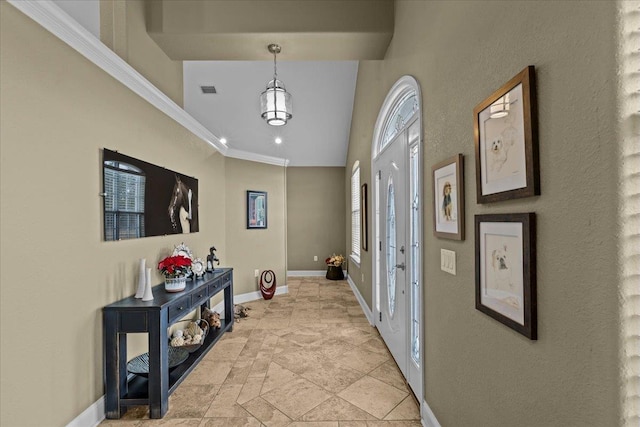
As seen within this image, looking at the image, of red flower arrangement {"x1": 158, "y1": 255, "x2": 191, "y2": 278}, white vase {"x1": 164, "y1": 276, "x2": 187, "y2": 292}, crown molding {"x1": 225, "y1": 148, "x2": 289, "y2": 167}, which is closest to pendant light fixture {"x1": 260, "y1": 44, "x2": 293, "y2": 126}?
red flower arrangement {"x1": 158, "y1": 255, "x2": 191, "y2": 278}

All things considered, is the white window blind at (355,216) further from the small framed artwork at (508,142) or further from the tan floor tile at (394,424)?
the small framed artwork at (508,142)

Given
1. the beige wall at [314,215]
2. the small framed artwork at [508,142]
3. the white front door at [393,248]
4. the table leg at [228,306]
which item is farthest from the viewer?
the beige wall at [314,215]

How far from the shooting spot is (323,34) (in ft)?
9.40

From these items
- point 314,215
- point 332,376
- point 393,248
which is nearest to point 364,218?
point 393,248

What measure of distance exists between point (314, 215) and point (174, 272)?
5.29m

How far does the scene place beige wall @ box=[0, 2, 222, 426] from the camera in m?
1.61

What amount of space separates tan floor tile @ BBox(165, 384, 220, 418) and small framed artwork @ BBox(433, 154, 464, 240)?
6.84ft

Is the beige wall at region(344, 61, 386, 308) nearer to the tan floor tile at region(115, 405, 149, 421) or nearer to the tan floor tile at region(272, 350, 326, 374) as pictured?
the tan floor tile at region(272, 350, 326, 374)

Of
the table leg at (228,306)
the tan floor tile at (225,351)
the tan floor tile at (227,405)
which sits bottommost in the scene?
the tan floor tile at (227,405)

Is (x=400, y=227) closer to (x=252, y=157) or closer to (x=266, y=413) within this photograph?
(x=266, y=413)

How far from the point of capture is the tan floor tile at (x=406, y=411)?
2.23 m

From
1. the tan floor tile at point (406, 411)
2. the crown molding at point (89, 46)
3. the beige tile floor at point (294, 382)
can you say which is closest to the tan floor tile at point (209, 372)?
the beige tile floor at point (294, 382)

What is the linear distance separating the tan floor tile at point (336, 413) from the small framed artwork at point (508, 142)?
68.1 inches

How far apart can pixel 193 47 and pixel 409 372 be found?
346 cm
